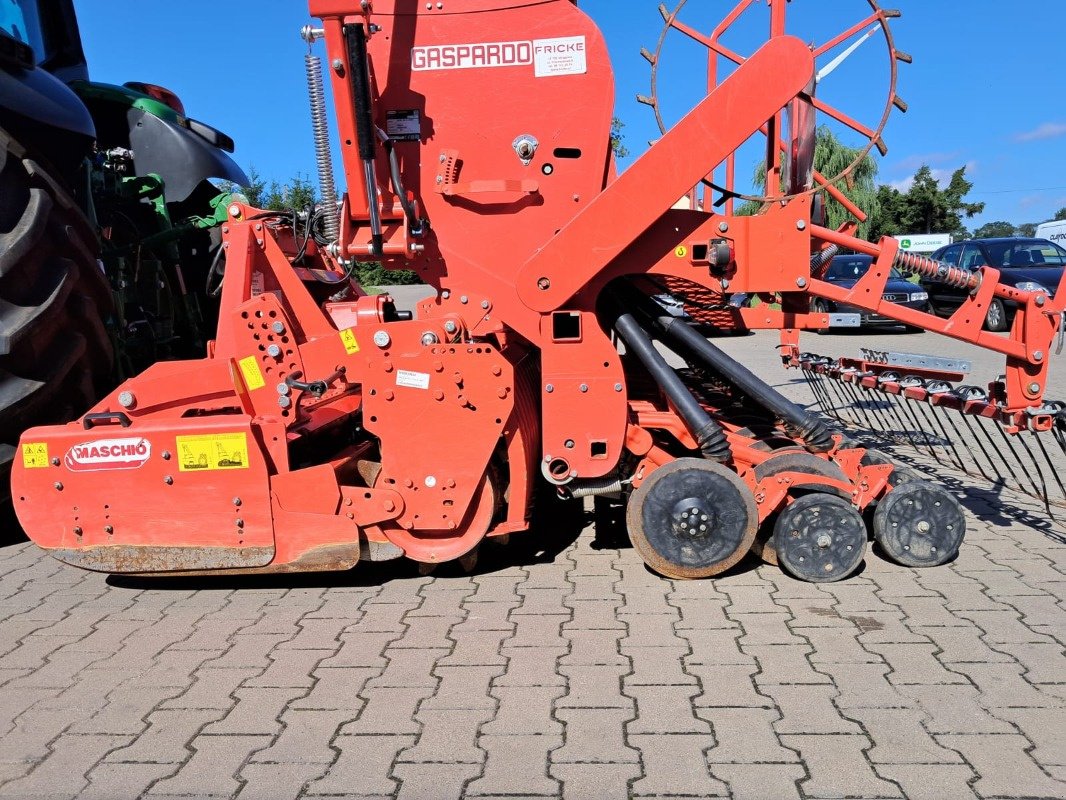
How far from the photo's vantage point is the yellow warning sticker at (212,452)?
3.40 metres

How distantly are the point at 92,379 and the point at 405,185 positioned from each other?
1801 millimetres

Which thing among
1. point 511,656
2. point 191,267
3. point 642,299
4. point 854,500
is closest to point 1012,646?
point 854,500

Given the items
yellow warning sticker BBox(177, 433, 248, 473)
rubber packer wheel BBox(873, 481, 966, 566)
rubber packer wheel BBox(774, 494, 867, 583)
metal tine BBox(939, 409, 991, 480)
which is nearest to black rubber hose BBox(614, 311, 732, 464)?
rubber packer wheel BBox(774, 494, 867, 583)

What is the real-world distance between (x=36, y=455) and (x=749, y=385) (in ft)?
9.90

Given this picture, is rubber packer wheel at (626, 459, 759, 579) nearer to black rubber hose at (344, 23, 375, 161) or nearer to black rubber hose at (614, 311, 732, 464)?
black rubber hose at (614, 311, 732, 464)

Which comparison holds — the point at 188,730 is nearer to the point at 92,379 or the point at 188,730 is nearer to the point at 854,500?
the point at 92,379

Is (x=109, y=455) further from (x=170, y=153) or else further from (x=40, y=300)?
(x=170, y=153)

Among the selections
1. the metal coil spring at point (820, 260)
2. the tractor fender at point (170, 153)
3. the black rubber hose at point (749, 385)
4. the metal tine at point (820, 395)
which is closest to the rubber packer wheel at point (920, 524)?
the black rubber hose at point (749, 385)

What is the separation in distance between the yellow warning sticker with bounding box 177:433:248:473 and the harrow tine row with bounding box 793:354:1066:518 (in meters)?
3.14

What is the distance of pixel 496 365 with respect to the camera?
Answer: 339cm

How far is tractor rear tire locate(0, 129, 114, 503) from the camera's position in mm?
3490

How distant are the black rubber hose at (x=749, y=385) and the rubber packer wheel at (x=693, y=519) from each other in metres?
0.42

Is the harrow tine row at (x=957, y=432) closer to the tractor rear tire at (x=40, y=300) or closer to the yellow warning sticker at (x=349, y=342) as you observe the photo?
the yellow warning sticker at (x=349, y=342)

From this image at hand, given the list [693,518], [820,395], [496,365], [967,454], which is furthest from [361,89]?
[820,395]
